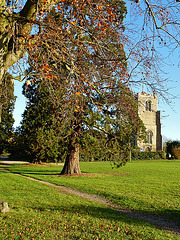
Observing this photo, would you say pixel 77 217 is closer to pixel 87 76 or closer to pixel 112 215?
pixel 112 215

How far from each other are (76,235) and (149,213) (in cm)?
295

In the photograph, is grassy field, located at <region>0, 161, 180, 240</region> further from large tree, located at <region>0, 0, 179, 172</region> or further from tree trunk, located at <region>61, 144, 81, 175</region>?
tree trunk, located at <region>61, 144, 81, 175</region>

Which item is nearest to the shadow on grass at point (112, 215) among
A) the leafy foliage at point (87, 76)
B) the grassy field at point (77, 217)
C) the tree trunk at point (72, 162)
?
the grassy field at point (77, 217)

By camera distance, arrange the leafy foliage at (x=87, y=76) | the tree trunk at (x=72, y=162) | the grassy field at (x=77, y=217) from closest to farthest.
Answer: the grassy field at (x=77, y=217), the leafy foliage at (x=87, y=76), the tree trunk at (x=72, y=162)

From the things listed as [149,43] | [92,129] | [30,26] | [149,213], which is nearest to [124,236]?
[149,213]

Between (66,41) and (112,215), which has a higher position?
(66,41)

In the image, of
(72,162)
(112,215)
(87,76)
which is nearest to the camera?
(87,76)

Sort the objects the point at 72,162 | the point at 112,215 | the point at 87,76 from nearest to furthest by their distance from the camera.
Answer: the point at 87,76 → the point at 112,215 → the point at 72,162

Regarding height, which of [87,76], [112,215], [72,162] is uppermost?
[87,76]

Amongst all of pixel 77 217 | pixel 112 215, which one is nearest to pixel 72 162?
pixel 112 215

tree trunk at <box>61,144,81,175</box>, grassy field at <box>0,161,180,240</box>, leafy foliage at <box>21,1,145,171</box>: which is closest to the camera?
grassy field at <box>0,161,180,240</box>

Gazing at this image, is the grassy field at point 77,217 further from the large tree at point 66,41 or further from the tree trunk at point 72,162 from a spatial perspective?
the tree trunk at point 72,162

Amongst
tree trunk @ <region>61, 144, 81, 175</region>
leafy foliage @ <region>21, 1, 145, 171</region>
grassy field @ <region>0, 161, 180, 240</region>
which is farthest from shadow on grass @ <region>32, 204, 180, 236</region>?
tree trunk @ <region>61, 144, 81, 175</region>

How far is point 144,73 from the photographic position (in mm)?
6605
